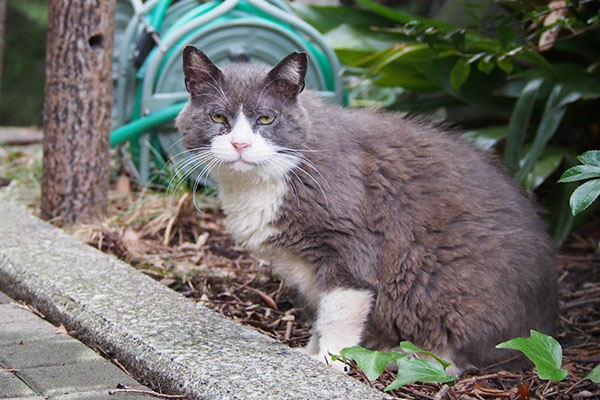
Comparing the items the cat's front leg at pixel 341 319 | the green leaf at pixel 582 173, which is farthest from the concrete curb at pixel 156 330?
the green leaf at pixel 582 173

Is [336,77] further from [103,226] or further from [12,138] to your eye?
[12,138]

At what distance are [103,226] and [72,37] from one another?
94cm

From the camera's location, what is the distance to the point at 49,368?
6.99 feet

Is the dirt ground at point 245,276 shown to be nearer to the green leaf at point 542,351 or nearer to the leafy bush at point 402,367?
the leafy bush at point 402,367

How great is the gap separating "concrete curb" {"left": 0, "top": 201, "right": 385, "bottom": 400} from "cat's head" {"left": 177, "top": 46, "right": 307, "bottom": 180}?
533 mm

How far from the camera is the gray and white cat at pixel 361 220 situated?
2465 mm

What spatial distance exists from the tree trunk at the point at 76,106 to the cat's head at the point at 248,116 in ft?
4.18

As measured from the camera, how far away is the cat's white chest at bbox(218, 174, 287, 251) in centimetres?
251

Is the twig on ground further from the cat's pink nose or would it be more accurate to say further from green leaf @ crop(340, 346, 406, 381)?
the cat's pink nose

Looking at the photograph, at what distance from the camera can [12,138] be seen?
6516mm

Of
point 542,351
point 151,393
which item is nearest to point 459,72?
point 542,351

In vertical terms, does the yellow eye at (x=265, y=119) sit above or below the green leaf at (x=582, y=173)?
below

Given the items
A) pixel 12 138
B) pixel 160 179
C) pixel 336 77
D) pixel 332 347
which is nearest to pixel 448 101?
pixel 336 77

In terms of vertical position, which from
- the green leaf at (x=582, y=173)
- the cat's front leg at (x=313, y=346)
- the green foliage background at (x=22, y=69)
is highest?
the green leaf at (x=582, y=173)
